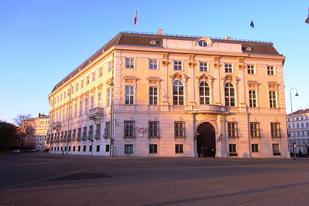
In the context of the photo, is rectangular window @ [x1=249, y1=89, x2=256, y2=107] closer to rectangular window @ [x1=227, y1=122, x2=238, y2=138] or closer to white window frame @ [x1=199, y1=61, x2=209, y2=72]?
rectangular window @ [x1=227, y1=122, x2=238, y2=138]

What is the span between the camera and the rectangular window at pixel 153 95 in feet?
158

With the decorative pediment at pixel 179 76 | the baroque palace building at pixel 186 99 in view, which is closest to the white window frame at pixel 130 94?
the baroque palace building at pixel 186 99

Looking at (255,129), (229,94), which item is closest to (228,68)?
(229,94)

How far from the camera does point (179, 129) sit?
158 ft

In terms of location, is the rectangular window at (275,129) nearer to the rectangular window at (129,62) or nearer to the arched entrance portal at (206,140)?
the arched entrance portal at (206,140)

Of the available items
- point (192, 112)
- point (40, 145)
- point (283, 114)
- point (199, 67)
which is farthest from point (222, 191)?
point (40, 145)

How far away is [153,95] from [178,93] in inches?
148

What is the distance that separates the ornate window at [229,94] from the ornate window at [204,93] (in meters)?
2.96

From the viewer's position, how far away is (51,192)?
37.8ft

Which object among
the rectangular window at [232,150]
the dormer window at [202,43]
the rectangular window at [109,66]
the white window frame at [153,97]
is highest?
the dormer window at [202,43]

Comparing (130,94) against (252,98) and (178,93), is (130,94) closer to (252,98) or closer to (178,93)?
(178,93)

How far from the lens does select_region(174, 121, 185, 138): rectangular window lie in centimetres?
4778

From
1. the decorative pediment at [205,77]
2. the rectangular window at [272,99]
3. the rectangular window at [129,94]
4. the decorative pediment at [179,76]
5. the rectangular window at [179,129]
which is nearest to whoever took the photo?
the rectangular window at [129,94]

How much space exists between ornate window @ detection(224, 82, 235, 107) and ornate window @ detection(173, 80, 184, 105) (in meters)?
7.08
